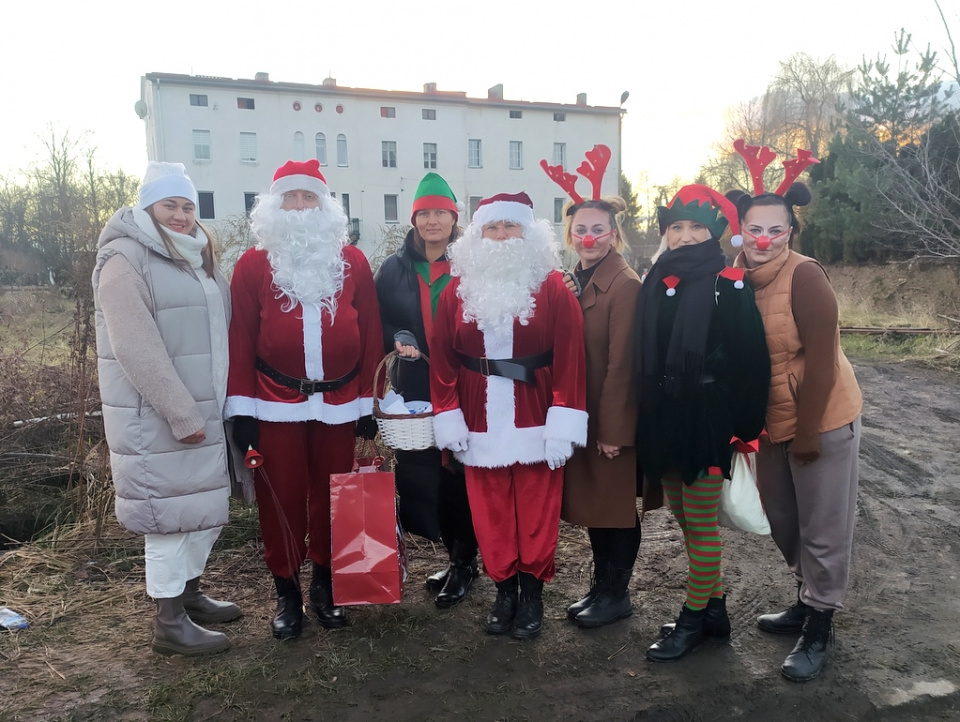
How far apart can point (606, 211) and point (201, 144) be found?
36.7m

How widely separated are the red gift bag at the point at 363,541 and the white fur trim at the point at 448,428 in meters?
0.30

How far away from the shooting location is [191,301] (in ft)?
9.94

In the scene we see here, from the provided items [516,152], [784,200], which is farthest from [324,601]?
[516,152]

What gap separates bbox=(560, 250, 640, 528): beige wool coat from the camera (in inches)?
121

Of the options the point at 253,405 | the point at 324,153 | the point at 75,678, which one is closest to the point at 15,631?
the point at 75,678

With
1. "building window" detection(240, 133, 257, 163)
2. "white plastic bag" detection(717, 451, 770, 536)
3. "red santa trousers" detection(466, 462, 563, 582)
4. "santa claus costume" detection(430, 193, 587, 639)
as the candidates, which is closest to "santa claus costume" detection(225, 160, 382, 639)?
"santa claus costume" detection(430, 193, 587, 639)

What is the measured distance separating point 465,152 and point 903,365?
106 ft

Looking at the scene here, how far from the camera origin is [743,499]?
2.95m

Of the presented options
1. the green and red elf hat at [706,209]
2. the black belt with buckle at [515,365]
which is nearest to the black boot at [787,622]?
the black belt with buckle at [515,365]

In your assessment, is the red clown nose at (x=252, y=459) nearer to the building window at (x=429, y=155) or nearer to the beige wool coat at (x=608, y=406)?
the beige wool coat at (x=608, y=406)

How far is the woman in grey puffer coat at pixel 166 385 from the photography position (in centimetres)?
287

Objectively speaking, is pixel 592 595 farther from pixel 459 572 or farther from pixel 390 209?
pixel 390 209

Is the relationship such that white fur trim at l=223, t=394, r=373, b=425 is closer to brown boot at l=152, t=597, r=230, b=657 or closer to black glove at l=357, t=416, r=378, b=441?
black glove at l=357, t=416, r=378, b=441

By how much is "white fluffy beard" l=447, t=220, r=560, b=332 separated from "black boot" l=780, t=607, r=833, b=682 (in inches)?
72.7
